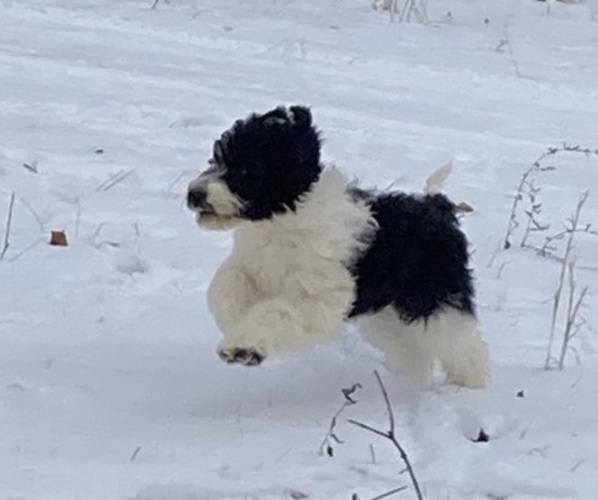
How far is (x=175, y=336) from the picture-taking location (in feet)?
15.0

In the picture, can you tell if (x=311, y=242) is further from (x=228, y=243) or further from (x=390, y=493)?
(x=228, y=243)

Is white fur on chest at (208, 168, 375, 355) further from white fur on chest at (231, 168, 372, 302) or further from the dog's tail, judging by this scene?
the dog's tail

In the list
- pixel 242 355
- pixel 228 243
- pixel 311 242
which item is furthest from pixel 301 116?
pixel 228 243

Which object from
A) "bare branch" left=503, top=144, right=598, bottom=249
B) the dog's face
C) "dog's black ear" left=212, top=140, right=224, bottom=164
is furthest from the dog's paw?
"bare branch" left=503, top=144, right=598, bottom=249

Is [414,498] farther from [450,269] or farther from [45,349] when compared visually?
[45,349]

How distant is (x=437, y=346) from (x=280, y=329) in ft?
1.93

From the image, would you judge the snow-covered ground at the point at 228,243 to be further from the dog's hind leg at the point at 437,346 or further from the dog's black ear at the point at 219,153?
the dog's black ear at the point at 219,153

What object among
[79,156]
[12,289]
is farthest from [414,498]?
[79,156]

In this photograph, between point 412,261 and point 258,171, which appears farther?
point 412,261

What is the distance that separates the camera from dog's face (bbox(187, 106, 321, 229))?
3889 mm

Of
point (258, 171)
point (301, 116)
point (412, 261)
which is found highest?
point (301, 116)

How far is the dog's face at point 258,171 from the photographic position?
12.8 feet

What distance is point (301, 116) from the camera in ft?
13.1

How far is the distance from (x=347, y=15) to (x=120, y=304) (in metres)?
4.91
